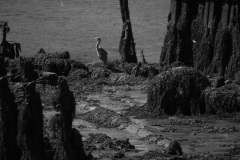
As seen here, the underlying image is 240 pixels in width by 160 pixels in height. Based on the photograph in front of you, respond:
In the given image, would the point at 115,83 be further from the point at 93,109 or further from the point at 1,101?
the point at 1,101

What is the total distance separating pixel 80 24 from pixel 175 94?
40708mm

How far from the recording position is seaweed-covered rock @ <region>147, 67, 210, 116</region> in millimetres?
42031

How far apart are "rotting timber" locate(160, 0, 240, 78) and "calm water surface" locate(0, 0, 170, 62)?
39.9 ft

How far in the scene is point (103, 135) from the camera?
36.9 metres

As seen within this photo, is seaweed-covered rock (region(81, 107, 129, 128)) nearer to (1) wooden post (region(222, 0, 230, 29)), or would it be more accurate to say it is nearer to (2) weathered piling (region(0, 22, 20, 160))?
(1) wooden post (region(222, 0, 230, 29))

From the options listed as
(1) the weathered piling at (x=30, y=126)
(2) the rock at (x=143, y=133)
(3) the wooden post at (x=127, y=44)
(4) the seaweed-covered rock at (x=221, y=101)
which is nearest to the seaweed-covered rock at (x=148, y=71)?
(3) the wooden post at (x=127, y=44)

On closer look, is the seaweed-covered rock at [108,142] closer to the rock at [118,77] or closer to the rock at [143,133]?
the rock at [143,133]

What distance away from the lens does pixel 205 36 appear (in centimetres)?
5084

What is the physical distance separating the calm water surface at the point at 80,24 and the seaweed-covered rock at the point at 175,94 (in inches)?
852

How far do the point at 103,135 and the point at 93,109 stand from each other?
6802 mm

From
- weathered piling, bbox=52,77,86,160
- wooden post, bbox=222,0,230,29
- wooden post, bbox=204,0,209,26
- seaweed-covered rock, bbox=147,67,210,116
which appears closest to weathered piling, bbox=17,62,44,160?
weathered piling, bbox=52,77,86,160

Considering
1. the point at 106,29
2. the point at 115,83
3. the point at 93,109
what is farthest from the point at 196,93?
the point at 106,29

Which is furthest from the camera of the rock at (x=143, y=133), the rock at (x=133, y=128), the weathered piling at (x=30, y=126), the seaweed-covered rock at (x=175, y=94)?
the seaweed-covered rock at (x=175, y=94)

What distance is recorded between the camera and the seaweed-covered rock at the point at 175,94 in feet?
138
